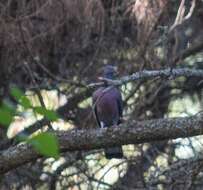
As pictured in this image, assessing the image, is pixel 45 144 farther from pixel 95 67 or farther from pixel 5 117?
pixel 95 67

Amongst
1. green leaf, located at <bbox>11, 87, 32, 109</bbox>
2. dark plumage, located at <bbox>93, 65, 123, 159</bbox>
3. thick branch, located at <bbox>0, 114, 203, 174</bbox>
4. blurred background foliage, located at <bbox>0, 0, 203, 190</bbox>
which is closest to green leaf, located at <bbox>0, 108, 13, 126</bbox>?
green leaf, located at <bbox>11, 87, 32, 109</bbox>

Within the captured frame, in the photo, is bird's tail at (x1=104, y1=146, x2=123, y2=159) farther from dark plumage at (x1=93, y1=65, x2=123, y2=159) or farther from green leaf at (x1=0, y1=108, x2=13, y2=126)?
green leaf at (x1=0, y1=108, x2=13, y2=126)

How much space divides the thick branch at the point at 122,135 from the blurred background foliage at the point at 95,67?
1.88 ft

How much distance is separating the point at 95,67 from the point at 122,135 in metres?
2.28

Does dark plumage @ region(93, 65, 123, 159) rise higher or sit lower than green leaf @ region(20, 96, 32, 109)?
higher

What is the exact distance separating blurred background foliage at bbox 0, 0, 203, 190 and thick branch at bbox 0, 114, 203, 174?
22.5 inches

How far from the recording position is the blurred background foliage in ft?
12.7

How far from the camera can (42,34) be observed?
164 inches

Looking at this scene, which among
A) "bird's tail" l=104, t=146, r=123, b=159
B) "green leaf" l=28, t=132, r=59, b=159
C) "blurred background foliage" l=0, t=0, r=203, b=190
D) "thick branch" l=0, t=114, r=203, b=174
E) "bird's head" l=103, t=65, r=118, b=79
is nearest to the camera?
"green leaf" l=28, t=132, r=59, b=159

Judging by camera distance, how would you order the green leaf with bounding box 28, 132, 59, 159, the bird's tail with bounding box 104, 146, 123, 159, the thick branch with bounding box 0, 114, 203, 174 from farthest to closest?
the bird's tail with bounding box 104, 146, 123, 159 → the thick branch with bounding box 0, 114, 203, 174 → the green leaf with bounding box 28, 132, 59, 159

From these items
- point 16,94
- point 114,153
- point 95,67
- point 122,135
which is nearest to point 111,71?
point 95,67

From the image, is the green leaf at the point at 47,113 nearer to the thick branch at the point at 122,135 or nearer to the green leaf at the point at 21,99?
the green leaf at the point at 21,99

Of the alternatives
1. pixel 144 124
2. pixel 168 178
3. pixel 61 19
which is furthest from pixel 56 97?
pixel 144 124

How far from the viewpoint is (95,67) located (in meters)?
4.94
